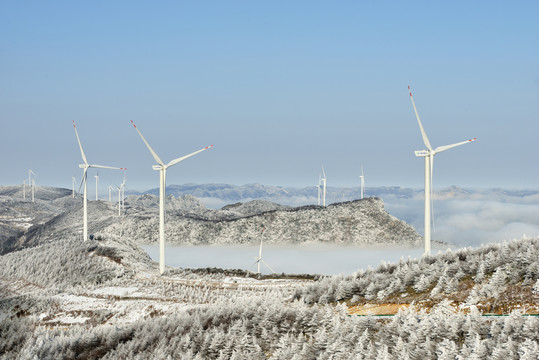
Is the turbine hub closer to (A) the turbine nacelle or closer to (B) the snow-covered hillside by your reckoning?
(A) the turbine nacelle

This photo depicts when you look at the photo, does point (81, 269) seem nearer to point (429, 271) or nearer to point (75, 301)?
point (75, 301)

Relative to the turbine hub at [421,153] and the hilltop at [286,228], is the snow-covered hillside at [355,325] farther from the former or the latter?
the hilltop at [286,228]

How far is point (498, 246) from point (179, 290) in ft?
149

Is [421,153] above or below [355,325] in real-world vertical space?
above

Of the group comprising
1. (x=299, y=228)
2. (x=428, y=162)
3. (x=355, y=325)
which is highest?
(x=428, y=162)

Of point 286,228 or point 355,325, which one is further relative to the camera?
point 286,228

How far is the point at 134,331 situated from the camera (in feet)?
119

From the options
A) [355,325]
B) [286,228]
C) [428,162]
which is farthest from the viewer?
[286,228]

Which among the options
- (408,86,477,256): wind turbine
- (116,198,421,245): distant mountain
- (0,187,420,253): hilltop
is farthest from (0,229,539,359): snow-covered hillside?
(0,187,420,253): hilltop

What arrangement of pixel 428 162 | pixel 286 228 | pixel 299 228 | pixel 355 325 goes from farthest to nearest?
pixel 286 228
pixel 299 228
pixel 428 162
pixel 355 325

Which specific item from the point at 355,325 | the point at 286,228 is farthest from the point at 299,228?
the point at 355,325

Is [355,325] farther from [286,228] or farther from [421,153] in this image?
[286,228]

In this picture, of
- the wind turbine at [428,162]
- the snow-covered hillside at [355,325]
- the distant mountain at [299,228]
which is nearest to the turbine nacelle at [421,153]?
the wind turbine at [428,162]

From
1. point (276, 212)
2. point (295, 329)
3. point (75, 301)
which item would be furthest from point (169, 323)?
point (276, 212)
